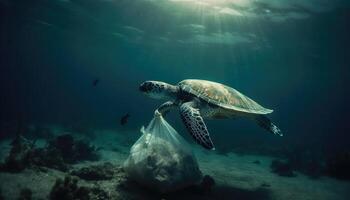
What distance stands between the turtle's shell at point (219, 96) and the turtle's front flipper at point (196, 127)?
82 centimetres

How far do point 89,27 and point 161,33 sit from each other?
7840 mm

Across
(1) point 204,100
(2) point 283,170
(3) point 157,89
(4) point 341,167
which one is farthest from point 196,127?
(2) point 283,170

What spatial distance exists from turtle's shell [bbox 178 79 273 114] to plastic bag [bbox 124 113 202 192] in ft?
5.60

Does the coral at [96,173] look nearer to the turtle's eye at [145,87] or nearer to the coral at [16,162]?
the coral at [16,162]

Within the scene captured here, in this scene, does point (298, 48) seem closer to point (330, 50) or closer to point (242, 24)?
point (330, 50)

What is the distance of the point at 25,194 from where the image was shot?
5.88m

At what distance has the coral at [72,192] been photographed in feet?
19.3

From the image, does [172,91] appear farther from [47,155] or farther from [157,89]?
[47,155]

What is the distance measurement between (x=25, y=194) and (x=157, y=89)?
4170 millimetres

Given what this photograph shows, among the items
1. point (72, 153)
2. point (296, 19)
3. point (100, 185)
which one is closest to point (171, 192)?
point (100, 185)

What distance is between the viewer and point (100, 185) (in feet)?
21.5

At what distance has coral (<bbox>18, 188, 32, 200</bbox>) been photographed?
5.79 metres

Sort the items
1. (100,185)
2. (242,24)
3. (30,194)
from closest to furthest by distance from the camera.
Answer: (30,194) → (100,185) → (242,24)

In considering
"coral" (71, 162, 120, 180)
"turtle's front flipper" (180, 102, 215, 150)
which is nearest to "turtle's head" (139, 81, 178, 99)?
"turtle's front flipper" (180, 102, 215, 150)
